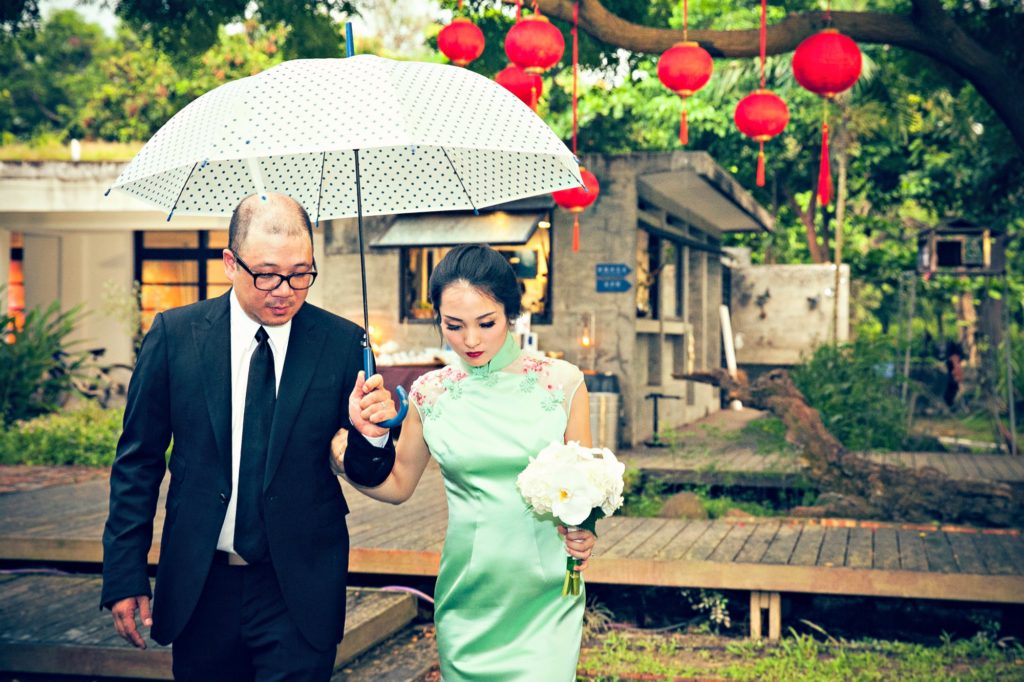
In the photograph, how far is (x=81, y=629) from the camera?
4816 millimetres

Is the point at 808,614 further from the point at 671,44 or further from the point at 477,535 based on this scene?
the point at 477,535

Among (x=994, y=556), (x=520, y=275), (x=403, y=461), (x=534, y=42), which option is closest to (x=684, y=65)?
(x=534, y=42)

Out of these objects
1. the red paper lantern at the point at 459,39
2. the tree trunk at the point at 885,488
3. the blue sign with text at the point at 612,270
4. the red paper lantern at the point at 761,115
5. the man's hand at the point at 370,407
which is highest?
the red paper lantern at the point at 459,39

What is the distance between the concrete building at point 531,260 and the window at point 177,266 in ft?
0.06

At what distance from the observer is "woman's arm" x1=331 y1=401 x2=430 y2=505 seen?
9.37ft

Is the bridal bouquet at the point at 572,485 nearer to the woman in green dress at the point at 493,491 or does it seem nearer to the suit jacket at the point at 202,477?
the woman in green dress at the point at 493,491

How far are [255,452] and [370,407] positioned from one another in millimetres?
319

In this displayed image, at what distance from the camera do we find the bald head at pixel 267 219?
2705 mm

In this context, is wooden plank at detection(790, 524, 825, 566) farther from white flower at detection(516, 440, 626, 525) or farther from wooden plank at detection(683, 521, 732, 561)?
white flower at detection(516, 440, 626, 525)

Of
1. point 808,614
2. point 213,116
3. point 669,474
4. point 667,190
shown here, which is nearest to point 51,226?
point 667,190

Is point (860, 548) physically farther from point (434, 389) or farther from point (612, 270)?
point (612, 270)

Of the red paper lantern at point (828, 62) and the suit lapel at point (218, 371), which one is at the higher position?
the red paper lantern at point (828, 62)

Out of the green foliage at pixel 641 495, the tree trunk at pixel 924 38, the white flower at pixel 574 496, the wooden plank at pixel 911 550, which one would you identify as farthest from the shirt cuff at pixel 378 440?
the green foliage at pixel 641 495

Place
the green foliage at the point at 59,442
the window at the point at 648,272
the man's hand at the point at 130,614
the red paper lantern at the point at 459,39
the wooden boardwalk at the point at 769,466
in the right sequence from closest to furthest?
the man's hand at the point at 130,614 < the red paper lantern at the point at 459,39 < the wooden boardwalk at the point at 769,466 < the green foliage at the point at 59,442 < the window at the point at 648,272
